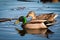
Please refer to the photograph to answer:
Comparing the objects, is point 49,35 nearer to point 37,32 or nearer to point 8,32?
point 37,32

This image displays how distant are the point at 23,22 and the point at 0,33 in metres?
1.18

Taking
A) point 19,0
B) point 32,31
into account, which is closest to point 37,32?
point 32,31

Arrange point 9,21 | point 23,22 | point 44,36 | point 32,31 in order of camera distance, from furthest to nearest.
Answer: point 9,21
point 23,22
point 32,31
point 44,36

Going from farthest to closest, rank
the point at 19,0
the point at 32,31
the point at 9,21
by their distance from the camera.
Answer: the point at 19,0, the point at 9,21, the point at 32,31

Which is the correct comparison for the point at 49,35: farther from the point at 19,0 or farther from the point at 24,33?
the point at 19,0

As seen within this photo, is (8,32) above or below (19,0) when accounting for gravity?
above

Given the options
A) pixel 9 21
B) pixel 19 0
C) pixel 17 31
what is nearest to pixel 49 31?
pixel 17 31

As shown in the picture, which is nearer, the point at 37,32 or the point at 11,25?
the point at 37,32

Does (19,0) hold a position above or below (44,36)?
below

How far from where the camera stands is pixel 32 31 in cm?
859

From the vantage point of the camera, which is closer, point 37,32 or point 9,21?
point 37,32

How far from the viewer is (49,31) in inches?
338

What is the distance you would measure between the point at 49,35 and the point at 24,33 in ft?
2.40

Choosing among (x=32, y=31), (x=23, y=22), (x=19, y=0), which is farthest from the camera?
(x=19, y=0)
